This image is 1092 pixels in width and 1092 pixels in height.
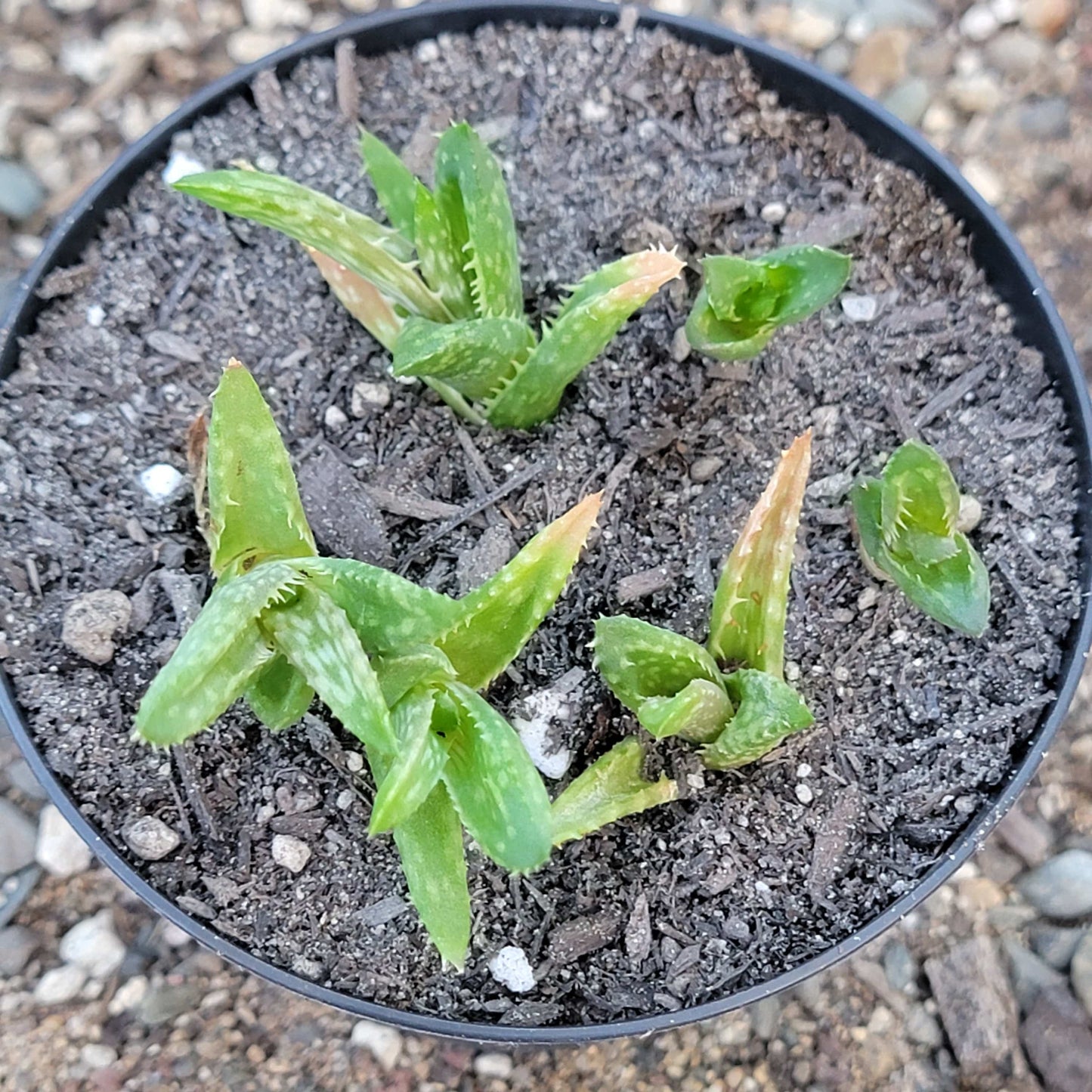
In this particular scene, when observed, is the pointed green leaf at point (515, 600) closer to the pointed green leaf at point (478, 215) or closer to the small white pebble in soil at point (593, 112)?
the pointed green leaf at point (478, 215)

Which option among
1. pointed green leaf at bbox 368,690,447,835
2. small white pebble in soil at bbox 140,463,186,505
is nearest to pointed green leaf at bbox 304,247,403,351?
small white pebble in soil at bbox 140,463,186,505

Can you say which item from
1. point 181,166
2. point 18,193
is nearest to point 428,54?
point 181,166

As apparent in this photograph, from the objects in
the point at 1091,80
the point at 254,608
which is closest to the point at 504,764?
the point at 254,608

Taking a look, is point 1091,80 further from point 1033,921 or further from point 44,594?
point 44,594

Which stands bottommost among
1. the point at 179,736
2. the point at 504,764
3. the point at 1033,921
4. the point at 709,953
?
the point at 1033,921

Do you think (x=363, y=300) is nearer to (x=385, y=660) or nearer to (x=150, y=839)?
(x=385, y=660)

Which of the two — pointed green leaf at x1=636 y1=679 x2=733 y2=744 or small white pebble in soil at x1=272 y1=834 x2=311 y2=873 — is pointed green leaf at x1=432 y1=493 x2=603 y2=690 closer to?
pointed green leaf at x1=636 y1=679 x2=733 y2=744
